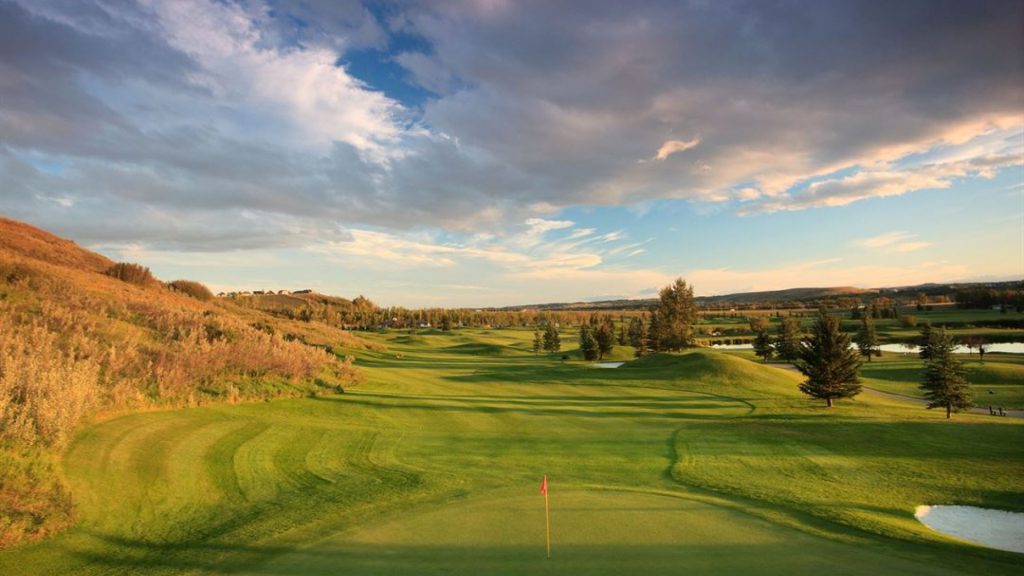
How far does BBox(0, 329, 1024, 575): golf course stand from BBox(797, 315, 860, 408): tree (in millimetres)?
3144

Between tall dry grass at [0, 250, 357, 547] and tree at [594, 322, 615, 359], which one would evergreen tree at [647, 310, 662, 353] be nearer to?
tree at [594, 322, 615, 359]

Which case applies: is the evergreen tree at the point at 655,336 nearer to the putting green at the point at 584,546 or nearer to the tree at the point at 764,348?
the tree at the point at 764,348

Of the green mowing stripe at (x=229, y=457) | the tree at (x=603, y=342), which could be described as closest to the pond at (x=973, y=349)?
the tree at (x=603, y=342)

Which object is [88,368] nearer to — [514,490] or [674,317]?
[514,490]

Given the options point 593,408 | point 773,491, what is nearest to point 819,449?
point 773,491

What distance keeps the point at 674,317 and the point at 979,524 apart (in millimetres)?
54684

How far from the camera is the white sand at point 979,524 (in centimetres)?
963

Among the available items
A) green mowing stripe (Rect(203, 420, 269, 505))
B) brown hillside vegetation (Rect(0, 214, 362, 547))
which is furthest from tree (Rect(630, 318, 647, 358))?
green mowing stripe (Rect(203, 420, 269, 505))

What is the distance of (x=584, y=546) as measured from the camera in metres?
7.86

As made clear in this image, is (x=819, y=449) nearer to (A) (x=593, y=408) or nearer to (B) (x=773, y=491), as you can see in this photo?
(B) (x=773, y=491)

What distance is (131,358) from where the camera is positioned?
17.4 m

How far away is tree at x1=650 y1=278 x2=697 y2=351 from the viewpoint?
206 feet

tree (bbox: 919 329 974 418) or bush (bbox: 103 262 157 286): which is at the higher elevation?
bush (bbox: 103 262 157 286)

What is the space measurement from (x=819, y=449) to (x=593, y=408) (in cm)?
1004
